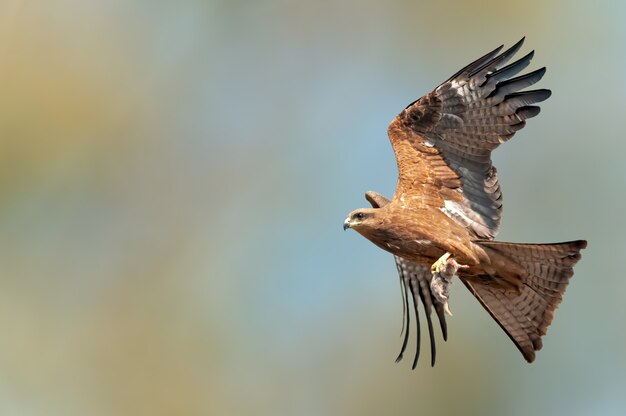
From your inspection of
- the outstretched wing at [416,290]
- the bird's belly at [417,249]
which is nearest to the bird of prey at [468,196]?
the bird's belly at [417,249]

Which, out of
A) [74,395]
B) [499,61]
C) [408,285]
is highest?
[499,61]

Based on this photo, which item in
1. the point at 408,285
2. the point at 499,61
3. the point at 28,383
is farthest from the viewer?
the point at 28,383

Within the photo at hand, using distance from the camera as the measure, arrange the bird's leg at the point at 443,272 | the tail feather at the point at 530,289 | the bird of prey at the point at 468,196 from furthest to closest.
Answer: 1. the tail feather at the point at 530,289
2. the bird of prey at the point at 468,196
3. the bird's leg at the point at 443,272

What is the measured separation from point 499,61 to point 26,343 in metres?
19.2

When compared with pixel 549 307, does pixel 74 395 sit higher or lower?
lower

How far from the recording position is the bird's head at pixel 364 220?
8586 millimetres

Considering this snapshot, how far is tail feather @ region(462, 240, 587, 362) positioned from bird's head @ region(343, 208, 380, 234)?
1016 mm

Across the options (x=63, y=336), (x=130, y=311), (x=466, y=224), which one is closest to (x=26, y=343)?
(x=63, y=336)

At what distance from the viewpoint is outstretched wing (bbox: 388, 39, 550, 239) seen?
8805mm

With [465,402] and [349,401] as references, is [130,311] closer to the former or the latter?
[349,401]

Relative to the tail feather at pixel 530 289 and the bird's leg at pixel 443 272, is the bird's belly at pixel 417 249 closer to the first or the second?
the bird's leg at pixel 443 272

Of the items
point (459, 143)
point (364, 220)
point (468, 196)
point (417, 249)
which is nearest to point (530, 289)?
point (468, 196)

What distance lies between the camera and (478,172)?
29.4 ft

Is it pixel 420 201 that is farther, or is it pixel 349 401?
pixel 349 401
